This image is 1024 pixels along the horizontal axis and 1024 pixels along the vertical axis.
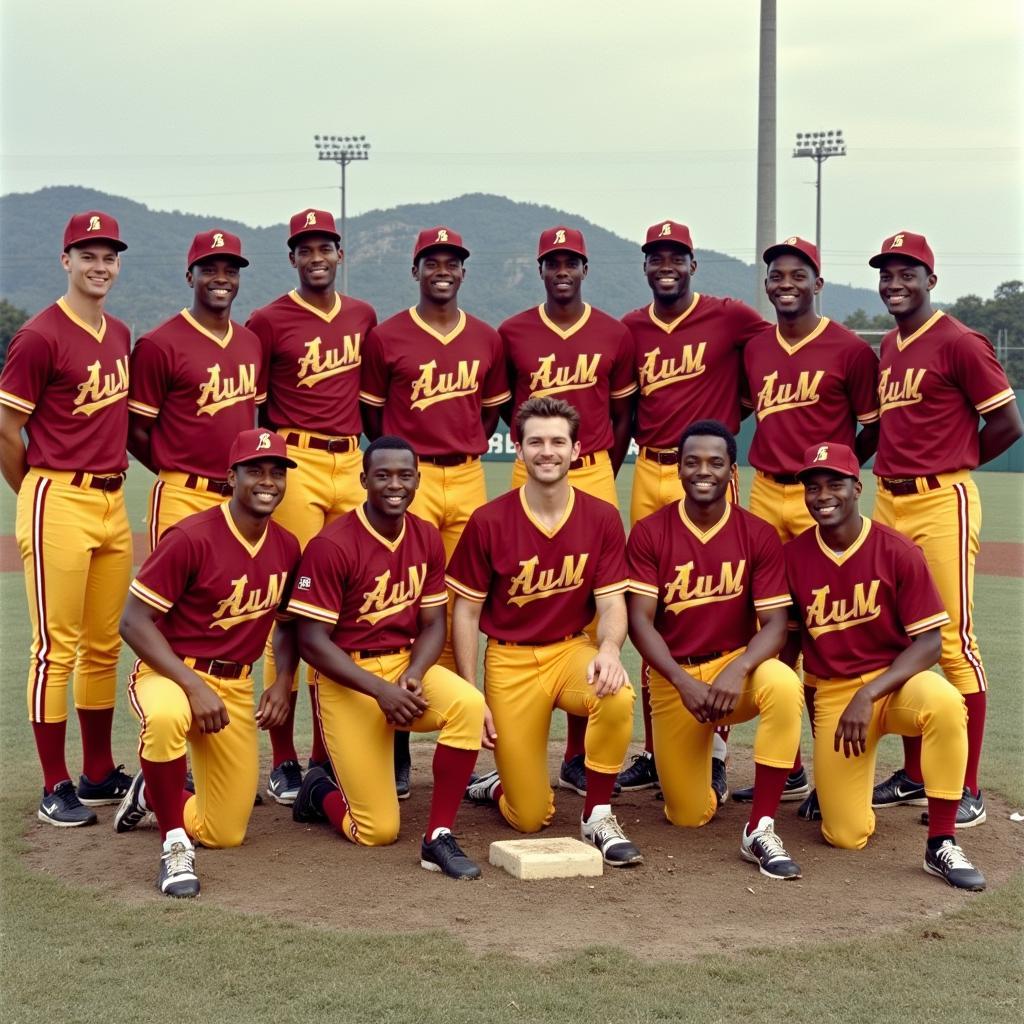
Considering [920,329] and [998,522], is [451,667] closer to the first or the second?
[920,329]

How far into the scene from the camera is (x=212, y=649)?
5.41m

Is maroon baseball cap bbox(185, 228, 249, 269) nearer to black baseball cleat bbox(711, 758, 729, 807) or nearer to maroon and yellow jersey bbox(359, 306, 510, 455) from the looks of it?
maroon and yellow jersey bbox(359, 306, 510, 455)

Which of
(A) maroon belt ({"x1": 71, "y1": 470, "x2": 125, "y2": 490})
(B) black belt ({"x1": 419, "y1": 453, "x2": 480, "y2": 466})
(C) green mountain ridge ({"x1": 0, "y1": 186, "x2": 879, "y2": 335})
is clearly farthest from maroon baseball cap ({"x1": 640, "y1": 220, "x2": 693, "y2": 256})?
(C) green mountain ridge ({"x1": 0, "y1": 186, "x2": 879, "y2": 335})

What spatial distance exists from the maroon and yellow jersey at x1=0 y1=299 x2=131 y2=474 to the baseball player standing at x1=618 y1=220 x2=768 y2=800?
250 centimetres

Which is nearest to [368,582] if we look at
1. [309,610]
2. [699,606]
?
[309,610]

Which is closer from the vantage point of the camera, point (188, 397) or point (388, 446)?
point (388, 446)

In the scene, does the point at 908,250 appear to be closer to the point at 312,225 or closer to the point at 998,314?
the point at 312,225

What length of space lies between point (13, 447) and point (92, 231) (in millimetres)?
1004

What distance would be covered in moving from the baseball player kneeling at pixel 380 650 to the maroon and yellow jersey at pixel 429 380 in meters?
0.89

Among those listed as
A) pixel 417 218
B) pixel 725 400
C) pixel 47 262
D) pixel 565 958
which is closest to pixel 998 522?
pixel 725 400

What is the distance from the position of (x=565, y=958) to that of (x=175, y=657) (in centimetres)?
199

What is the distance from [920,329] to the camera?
6.12 m

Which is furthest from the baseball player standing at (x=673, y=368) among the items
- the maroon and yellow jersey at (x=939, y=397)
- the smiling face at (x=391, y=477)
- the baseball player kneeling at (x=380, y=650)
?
the smiling face at (x=391, y=477)

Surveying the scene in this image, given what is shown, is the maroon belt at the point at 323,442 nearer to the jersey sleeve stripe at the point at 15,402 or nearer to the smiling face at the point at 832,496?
the jersey sleeve stripe at the point at 15,402
